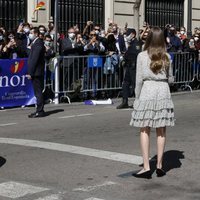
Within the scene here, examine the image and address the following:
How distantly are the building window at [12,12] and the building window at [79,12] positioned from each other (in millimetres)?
1696

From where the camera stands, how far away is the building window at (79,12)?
24.6 meters

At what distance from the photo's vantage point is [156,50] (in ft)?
24.3

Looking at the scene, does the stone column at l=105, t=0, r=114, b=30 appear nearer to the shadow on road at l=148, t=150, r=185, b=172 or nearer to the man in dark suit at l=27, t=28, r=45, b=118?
the man in dark suit at l=27, t=28, r=45, b=118

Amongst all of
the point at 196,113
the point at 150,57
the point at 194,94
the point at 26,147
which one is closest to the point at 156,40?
the point at 150,57

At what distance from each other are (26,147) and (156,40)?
308cm

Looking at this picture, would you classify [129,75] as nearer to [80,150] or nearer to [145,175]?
[80,150]

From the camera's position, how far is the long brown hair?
7.38 meters

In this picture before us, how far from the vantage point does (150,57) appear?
7402 mm

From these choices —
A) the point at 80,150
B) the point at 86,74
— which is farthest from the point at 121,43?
the point at 80,150

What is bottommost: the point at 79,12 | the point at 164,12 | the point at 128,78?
the point at 128,78

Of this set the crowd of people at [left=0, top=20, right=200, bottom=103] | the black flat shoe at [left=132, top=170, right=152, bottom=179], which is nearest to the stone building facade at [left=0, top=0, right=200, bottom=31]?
the crowd of people at [left=0, top=20, right=200, bottom=103]

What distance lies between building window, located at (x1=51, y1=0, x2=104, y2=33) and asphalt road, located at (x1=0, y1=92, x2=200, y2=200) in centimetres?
1199

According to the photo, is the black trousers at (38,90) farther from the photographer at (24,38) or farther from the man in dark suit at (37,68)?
the photographer at (24,38)

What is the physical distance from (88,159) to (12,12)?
14703mm
